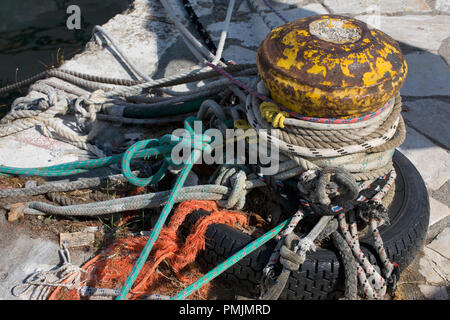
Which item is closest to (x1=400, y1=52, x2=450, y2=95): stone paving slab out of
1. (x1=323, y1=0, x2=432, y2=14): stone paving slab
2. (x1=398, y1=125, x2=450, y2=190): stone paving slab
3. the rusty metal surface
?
(x1=398, y1=125, x2=450, y2=190): stone paving slab

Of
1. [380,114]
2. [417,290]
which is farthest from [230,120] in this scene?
[417,290]

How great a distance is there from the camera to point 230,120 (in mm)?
2311

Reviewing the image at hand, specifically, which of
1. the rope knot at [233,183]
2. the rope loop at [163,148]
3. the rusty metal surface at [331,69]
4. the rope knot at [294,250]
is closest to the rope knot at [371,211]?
the rope knot at [294,250]

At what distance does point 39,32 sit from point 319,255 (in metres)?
4.34

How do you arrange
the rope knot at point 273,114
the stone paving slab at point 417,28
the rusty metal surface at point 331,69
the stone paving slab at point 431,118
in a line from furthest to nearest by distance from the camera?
the stone paving slab at point 417,28, the stone paving slab at point 431,118, the rope knot at point 273,114, the rusty metal surface at point 331,69

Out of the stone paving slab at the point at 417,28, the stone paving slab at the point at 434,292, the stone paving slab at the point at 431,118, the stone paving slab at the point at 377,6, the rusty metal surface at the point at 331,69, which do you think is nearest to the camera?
the rusty metal surface at the point at 331,69

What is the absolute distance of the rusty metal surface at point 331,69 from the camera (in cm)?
174

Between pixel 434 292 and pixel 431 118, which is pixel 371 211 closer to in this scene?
pixel 434 292

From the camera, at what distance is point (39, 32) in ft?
16.4

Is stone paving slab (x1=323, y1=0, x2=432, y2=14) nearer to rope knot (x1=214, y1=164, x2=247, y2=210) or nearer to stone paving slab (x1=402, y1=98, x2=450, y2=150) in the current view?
stone paving slab (x1=402, y1=98, x2=450, y2=150)

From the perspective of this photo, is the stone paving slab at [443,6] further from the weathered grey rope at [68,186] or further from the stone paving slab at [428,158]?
the weathered grey rope at [68,186]

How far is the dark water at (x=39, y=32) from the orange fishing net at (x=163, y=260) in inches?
111

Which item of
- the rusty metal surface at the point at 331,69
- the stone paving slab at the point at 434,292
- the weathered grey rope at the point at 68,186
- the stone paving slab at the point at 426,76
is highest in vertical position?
the rusty metal surface at the point at 331,69

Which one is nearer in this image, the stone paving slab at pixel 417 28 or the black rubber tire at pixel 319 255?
the black rubber tire at pixel 319 255
